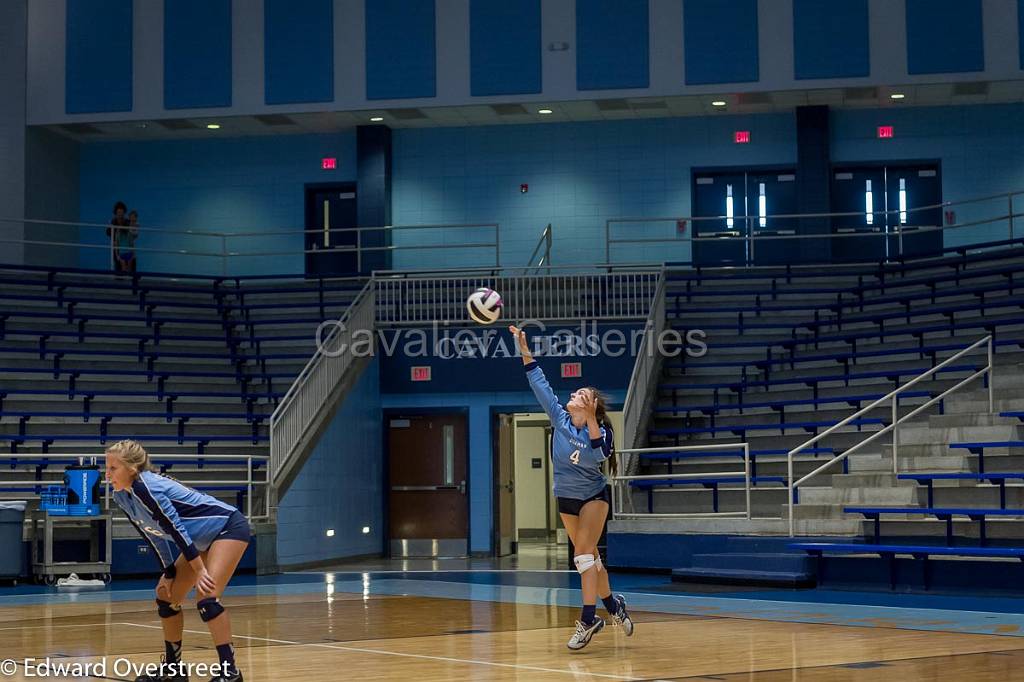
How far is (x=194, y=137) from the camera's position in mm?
29297

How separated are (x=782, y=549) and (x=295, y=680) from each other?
372 inches

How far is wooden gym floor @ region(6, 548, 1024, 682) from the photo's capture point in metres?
8.60

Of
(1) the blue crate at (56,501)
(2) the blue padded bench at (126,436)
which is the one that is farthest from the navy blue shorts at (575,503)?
(2) the blue padded bench at (126,436)

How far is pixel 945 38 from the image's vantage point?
25.3 m

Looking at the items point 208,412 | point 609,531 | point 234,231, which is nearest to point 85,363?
point 208,412

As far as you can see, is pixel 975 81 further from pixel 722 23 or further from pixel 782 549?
pixel 782 549

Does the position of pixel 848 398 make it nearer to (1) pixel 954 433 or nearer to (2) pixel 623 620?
(1) pixel 954 433

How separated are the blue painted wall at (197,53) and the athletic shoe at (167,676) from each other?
68.7 ft

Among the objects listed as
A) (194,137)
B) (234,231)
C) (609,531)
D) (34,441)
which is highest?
(194,137)

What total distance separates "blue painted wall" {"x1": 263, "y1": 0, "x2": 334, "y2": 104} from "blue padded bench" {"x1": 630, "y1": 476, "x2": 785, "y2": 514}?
11324 millimetres

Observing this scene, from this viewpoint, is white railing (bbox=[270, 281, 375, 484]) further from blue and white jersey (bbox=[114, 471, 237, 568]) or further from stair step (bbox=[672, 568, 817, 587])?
blue and white jersey (bbox=[114, 471, 237, 568])

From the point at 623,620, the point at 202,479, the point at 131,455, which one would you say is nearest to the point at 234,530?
the point at 131,455

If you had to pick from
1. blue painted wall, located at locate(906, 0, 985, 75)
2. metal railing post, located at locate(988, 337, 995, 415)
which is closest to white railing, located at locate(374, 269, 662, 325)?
blue painted wall, located at locate(906, 0, 985, 75)

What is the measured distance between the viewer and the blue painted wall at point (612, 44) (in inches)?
1038
